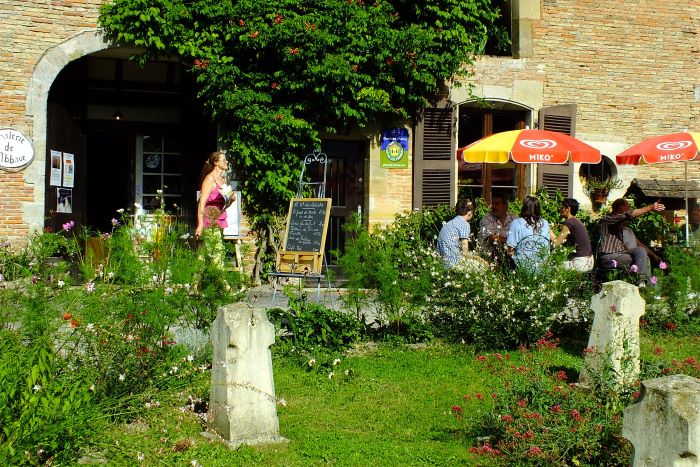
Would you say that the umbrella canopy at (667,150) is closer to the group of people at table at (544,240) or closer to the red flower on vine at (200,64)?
the group of people at table at (544,240)

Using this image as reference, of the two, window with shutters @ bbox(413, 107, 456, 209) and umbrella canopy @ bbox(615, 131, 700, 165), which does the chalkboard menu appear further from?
umbrella canopy @ bbox(615, 131, 700, 165)

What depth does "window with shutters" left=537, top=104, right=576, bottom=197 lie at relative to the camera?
45.2ft

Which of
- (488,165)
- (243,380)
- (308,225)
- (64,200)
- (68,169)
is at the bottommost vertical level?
(243,380)

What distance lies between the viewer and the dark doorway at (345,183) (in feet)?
43.8

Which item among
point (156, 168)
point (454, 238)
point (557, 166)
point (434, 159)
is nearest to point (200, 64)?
point (156, 168)

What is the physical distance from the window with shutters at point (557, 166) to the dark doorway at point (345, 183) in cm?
290

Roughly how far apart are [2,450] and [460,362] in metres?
4.45

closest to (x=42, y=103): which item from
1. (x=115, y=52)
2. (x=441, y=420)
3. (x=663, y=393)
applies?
(x=115, y=52)

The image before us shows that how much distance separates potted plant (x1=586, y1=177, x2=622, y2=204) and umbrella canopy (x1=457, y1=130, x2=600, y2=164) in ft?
8.62

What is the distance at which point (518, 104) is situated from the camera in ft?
45.1

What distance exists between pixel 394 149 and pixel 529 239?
4436mm

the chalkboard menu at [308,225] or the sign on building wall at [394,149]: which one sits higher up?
the sign on building wall at [394,149]

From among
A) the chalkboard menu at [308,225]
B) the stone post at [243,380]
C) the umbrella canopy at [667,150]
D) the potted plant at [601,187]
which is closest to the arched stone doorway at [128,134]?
the chalkboard menu at [308,225]

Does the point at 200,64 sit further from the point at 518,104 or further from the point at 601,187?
the point at 601,187
